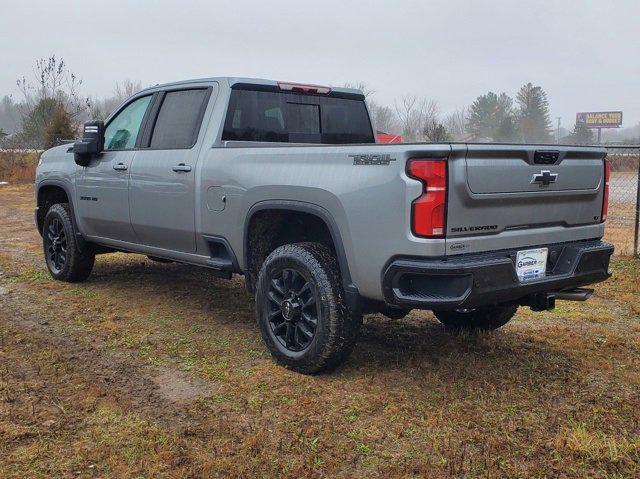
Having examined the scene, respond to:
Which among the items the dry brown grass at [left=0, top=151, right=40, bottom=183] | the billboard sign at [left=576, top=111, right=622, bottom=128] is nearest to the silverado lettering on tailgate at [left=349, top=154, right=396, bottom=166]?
the dry brown grass at [left=0, top=151, right=40, bottom=183]

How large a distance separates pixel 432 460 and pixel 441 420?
1.37 ft

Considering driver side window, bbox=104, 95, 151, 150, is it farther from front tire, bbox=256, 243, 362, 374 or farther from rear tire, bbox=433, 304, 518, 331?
rear tire, bbox=433, 304, 518, 331

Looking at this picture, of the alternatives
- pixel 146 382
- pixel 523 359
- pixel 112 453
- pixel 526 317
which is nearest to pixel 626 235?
pixel 526 317

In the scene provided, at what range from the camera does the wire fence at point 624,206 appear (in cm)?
784

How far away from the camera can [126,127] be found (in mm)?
5664

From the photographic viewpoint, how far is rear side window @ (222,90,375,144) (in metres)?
4.73

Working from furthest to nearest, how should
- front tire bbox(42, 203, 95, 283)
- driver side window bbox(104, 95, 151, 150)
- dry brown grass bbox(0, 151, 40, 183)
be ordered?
dry brown grass bbox(0, 151, 40, 183), front tire bbox(42, 203, 95, 283), driver side window bbox(104, 95, 151, 150)

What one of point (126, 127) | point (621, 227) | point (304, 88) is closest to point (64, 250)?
point (126, 127)

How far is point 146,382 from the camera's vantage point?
386 centimetres

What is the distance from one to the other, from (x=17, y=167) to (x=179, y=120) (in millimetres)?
20675

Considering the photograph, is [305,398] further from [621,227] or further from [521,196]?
[621,227]

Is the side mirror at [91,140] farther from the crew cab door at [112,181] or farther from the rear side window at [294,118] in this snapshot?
the rear side window at [294,118]

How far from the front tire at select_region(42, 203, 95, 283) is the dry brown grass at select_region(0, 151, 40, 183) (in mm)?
17211

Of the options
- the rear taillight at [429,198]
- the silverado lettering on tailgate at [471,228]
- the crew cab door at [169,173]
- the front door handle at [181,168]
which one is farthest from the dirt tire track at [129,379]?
the silverado lettering on tailgate at [471,228]
